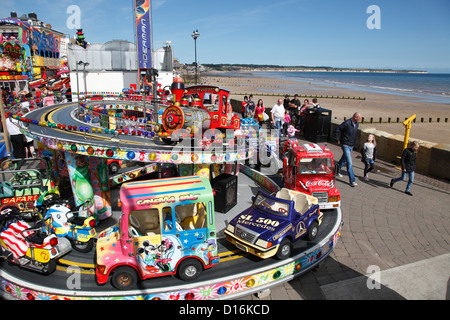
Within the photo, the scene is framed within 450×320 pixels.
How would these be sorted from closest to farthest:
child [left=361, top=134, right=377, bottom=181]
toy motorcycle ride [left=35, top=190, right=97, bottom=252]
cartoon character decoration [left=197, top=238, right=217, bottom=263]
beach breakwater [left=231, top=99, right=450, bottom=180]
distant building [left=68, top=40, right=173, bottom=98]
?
cartoon character decoration [left=197, top=238, right=217, bottom=263], toy motorcycle ride [left=35, top=190, right=97, bottom=252], child [left=361, top=134, right=377, bottom=181], beach breakwater [left=231, top=99, right=450, bottom=180], distant building [left=68, top=40, right=173, bottom=98]

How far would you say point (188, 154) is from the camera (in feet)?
26.1

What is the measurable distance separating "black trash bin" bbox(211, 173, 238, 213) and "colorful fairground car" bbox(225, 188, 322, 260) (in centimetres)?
159

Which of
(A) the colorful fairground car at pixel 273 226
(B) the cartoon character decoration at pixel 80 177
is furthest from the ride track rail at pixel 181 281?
(B) the cartoon character decoration at pixel 80 177

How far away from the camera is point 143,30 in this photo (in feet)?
69.7

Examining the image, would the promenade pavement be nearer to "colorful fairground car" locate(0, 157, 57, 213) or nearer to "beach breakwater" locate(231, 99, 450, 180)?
"beach breakwater" locate(231, 99, 450, 180)

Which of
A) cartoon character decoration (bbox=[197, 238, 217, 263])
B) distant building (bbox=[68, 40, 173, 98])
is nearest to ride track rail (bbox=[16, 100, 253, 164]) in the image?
cartoon character decoration (bbox=[197, 238, 217, 263])

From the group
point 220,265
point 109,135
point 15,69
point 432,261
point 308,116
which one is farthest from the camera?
point 15,69

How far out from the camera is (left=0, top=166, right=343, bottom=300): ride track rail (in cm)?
581

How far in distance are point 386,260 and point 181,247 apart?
17.8 ft

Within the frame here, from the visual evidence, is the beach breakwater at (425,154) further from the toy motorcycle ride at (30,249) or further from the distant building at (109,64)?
the distant building at (109,64)

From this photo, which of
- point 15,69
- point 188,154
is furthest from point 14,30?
point 188,154

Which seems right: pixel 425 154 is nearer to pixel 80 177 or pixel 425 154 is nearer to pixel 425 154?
pixel 425 154
